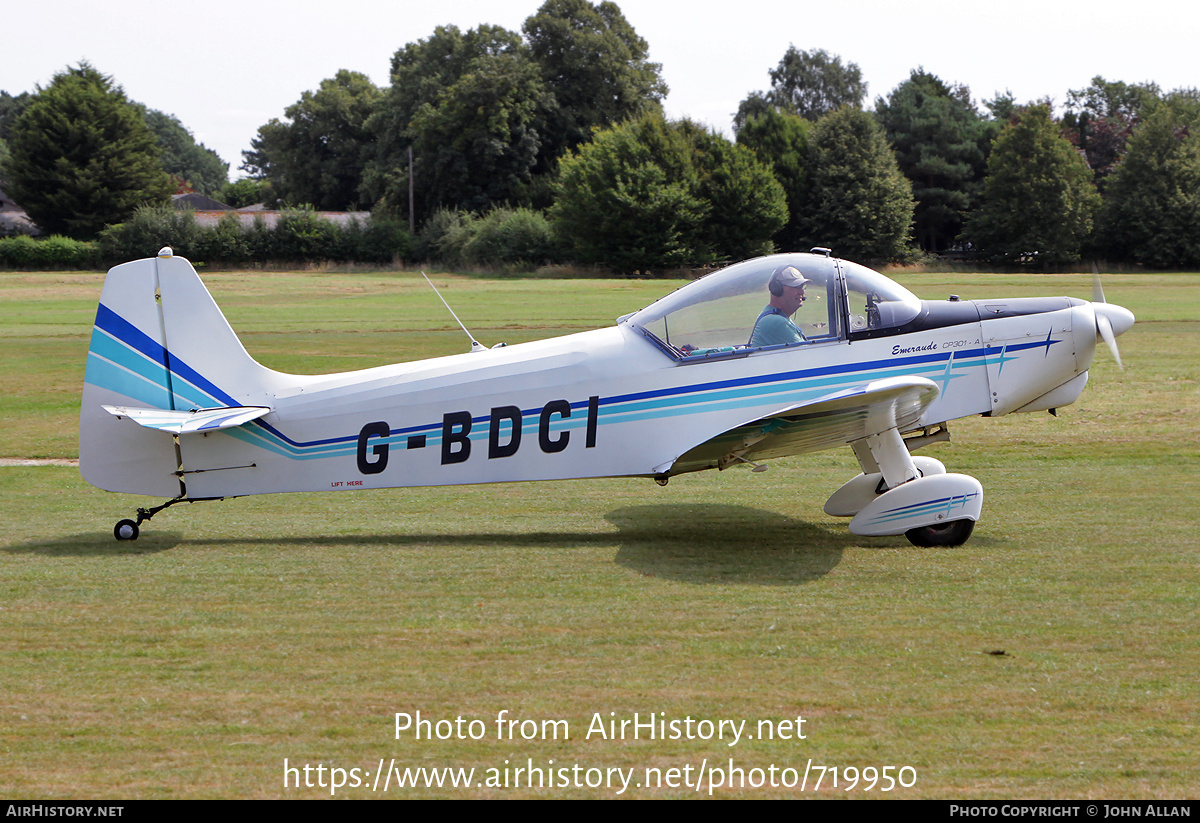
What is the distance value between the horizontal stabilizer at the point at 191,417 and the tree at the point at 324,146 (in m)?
92.0

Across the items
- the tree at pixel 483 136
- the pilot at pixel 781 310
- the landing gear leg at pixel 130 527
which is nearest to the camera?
the pilot at pixel 781 310

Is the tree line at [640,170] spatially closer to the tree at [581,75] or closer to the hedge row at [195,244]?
the tree at [581,75]

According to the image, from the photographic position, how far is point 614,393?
7984mm

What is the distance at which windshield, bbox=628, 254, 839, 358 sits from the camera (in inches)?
313

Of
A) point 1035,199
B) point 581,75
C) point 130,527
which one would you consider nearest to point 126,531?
point 130,527

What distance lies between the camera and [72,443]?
46.8ft

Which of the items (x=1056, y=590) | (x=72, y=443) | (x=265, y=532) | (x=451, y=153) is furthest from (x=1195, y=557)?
(x=451, y=153)

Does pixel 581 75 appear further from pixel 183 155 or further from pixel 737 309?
pixel 183 155

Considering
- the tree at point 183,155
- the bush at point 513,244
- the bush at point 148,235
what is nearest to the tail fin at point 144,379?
the bush at point 513,244

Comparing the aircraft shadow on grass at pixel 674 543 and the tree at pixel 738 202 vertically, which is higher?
the tree at pixel 738 202

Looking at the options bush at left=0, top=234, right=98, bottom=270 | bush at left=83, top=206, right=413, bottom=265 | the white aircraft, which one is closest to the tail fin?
the white aircraft

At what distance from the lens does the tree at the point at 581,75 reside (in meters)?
83.6

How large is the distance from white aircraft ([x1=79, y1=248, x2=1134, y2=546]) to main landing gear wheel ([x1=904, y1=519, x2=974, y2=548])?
1 centimetres

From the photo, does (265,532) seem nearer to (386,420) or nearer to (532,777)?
(386,420)
